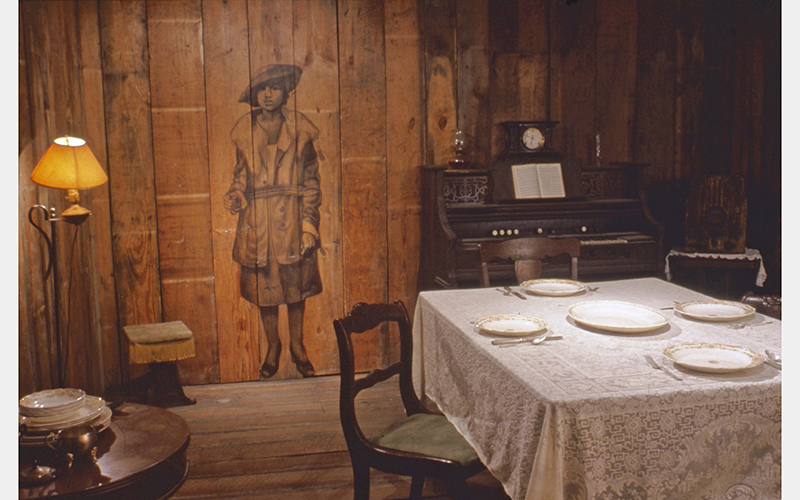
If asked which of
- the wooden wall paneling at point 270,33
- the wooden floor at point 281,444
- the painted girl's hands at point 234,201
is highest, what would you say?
the wooden wall paneling at point 270,33

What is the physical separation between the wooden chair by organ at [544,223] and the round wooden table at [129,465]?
201 centimetres

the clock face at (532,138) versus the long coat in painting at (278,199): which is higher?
the clock face at (532,138)

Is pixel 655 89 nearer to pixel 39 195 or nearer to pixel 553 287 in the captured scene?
pixel 553 287

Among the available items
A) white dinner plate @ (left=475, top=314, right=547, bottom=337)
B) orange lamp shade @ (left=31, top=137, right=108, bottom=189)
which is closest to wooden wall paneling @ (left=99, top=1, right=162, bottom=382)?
orange lamp shade @ (left=31, top=137, right=108, bottom=189)

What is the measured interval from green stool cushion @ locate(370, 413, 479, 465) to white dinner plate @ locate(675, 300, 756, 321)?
848 millimetres

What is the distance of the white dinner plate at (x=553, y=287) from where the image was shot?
7.82 feet

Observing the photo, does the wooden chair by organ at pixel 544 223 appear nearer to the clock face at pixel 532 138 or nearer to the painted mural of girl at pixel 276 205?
the clock face at pixel 532 138

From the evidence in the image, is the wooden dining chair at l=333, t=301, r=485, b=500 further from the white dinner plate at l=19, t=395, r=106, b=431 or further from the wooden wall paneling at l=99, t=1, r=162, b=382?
the wooden wall paneling at l=99, t=1, r=162, b=382

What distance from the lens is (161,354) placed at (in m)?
3.34

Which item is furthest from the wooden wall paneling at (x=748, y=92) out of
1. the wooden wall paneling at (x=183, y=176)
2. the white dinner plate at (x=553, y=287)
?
the wooden wall paneling at (x=183, y=176)

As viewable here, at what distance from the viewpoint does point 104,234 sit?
3648 millimetres

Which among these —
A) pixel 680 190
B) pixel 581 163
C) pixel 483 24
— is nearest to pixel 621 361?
pixel 581 163

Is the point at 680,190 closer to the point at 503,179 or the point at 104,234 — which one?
the point at 503,179

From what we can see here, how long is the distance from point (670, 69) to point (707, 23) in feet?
1.32
